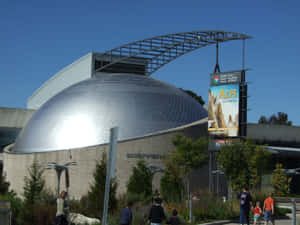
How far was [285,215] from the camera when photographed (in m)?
23.0

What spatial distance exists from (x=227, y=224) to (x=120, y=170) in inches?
531

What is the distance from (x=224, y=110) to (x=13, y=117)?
3414 cm

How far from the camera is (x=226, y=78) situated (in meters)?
30.6

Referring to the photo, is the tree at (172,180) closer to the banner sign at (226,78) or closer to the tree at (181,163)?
the tree at (181,163)

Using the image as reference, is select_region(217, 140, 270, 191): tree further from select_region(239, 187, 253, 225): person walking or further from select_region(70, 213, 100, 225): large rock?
select_region(70, 213, 100, 225): large rock

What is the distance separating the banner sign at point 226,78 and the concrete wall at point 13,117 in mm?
31739

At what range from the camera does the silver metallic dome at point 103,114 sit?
3353cm

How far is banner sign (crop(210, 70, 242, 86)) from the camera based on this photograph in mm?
29969

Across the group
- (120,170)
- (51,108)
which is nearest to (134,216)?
(120,170)

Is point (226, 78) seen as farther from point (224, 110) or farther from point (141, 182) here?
point (141, 182)

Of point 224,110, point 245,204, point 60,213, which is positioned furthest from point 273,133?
point 60,213

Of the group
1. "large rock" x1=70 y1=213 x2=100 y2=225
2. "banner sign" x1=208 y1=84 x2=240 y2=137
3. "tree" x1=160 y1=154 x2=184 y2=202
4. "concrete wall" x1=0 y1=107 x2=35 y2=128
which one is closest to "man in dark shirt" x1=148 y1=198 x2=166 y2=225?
"large rock" x1=70 y1=213 x2=100 y2=225

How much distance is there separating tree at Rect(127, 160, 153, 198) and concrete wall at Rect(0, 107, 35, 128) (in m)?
33.2

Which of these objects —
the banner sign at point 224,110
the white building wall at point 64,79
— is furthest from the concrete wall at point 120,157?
the white building wall at point 64,79
